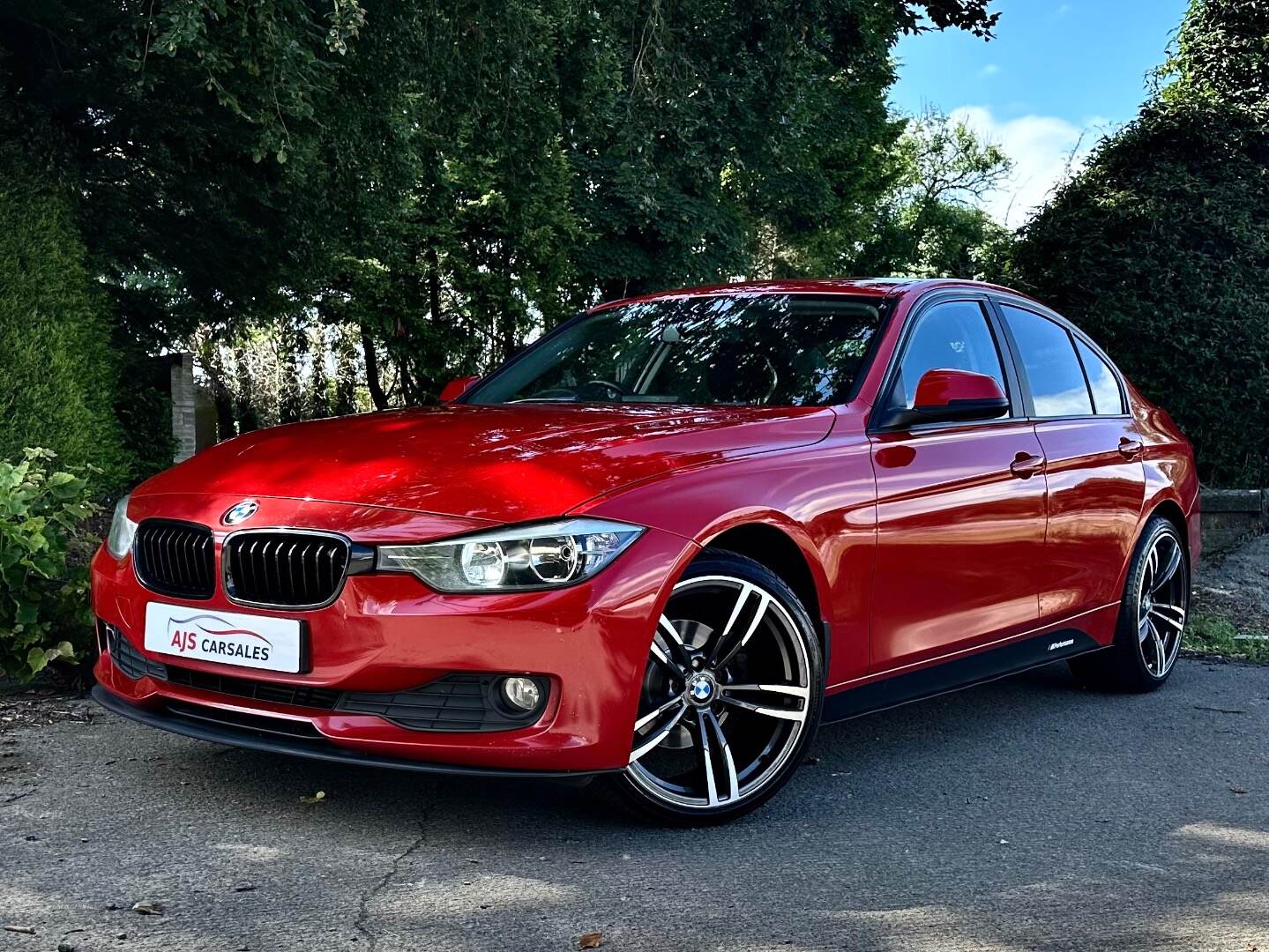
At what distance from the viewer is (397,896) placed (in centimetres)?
343

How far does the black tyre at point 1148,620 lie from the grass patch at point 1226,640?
108 cm

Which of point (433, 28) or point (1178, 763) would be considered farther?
point (433, 28)

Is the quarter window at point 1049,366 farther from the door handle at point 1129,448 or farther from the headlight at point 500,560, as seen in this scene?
the headlight at point 500,560

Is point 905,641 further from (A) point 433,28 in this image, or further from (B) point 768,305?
(A) point 433,28

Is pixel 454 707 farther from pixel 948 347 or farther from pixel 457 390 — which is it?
pixel 948 347

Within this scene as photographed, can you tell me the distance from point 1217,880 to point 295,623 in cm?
252

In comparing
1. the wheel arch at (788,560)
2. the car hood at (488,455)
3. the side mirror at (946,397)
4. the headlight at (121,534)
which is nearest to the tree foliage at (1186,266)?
the side mirror at (946,397)

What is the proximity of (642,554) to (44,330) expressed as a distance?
318 inches

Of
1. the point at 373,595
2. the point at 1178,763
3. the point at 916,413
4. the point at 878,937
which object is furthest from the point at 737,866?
the point at 1178,763

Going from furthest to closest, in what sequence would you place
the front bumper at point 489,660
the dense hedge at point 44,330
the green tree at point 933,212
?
the green tree at point 933,212, the dense hedge at point 44,330, the front bumper at point 489,660

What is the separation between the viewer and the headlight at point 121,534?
4.31 metres

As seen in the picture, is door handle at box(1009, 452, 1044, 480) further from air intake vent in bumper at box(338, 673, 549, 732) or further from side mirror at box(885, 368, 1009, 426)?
air intake vent in bumper at box(338, 673, 549, 732)

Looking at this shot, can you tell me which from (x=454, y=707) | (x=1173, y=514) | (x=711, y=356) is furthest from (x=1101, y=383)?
(x=454, y=707)

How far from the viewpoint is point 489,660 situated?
3611mm
